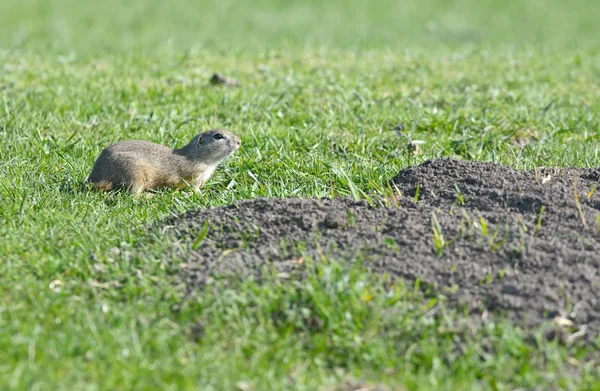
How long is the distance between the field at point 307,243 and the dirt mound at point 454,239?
0.01 m

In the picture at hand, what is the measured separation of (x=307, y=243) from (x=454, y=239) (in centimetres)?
81

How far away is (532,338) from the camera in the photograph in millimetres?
4055

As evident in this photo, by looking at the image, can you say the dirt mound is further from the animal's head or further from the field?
the animal's head

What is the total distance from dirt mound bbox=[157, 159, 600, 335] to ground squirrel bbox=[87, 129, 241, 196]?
998 mm

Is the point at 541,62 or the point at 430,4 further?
the point at 430,4

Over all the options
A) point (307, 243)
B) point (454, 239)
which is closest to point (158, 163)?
point (307, 243)

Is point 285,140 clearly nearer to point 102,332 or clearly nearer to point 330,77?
point 330,77

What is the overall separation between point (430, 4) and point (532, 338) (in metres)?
20.3

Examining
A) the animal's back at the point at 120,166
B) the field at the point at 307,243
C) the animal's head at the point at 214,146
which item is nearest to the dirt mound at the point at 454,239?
the field at the point at 307,243

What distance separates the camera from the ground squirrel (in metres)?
6.06

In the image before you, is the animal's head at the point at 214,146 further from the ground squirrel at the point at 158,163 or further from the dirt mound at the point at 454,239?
the dirt mound at the point at 454,239

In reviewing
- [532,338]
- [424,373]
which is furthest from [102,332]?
[532,338]

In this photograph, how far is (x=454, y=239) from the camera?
185 inches

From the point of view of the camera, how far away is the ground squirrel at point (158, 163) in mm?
6062
